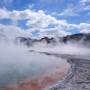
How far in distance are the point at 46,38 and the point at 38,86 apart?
4897 inches

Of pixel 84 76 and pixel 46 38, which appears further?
pixel 46 38

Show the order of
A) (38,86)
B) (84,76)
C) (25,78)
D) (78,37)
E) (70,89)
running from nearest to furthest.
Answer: (70,89)
(38,86)
(84,76)
(25,78)
(78,37)

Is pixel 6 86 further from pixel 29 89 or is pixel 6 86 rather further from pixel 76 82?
pixel 76 82

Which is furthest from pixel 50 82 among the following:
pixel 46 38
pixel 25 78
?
pixel 46 38

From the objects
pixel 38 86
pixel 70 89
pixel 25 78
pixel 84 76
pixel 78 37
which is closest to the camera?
pixel 70 89

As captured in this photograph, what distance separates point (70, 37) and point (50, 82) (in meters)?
105

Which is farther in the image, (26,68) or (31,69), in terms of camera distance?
(26,68)

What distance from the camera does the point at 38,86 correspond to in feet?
40.9

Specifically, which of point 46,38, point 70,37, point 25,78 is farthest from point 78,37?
point 25,78

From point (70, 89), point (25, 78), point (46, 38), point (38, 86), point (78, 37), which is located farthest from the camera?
point (46, 38)

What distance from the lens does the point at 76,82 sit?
12148 mm

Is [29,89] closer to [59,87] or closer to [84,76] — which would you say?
[59,87]

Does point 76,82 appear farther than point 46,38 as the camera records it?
No

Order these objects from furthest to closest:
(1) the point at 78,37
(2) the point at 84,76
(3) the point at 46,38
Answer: (3) the point at 46,38
(1) the point at 78,37
(2) the point at 84,76
